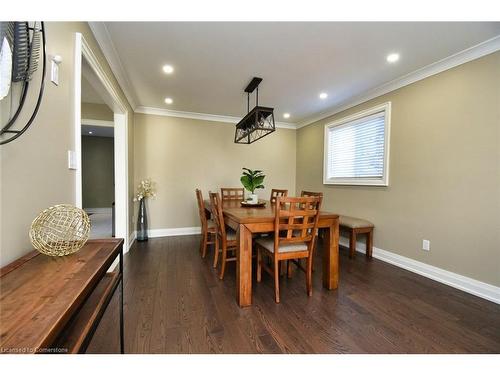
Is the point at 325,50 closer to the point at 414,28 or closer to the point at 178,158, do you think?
the point at 414,28

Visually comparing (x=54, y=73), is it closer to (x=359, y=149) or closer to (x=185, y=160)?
(x=185, y=160)

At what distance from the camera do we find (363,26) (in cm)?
185

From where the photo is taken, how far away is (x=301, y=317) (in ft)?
5.62

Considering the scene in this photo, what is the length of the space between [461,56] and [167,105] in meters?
4.09

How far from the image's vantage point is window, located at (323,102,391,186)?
121 inches

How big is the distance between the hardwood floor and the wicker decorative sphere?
87 cm

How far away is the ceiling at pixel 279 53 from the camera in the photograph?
1.88m

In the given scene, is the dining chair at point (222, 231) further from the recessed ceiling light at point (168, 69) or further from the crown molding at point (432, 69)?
the crown molding at point (432, 69)

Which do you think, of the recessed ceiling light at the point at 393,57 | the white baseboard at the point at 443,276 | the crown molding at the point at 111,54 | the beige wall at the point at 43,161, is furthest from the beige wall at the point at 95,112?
the white baseboard at the point at 443,276

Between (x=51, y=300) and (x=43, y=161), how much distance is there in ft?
2.94

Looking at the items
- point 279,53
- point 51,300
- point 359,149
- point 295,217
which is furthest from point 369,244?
point 51,300

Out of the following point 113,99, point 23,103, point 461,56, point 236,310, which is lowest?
point 236,310

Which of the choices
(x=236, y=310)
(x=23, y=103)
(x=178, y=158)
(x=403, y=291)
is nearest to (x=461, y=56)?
(x=403, y=291)

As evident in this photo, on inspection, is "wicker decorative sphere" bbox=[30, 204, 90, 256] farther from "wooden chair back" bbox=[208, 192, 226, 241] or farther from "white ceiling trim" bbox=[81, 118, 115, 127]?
"white ceiling trim" bbox=[81, 118, 115, 127]
